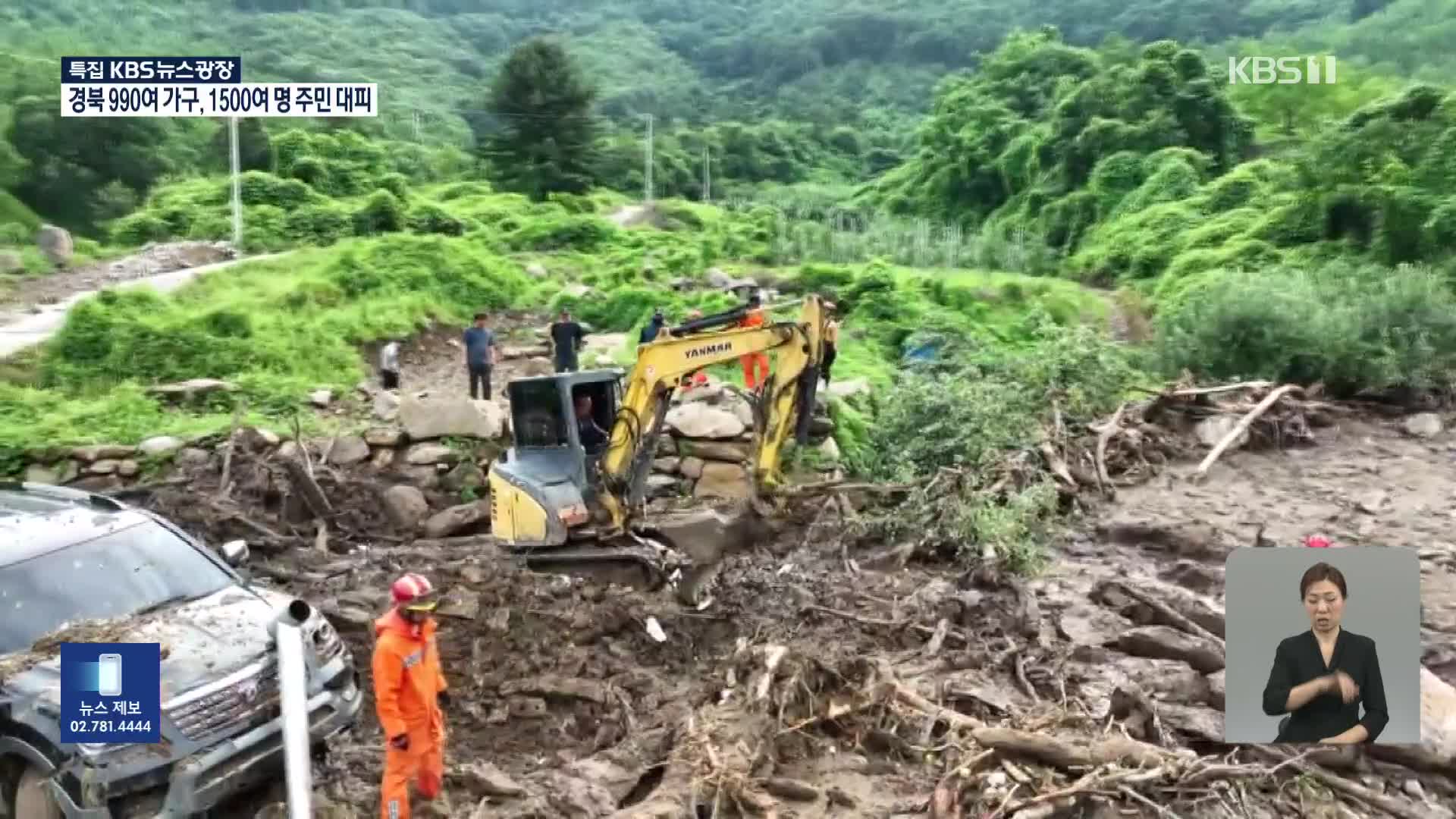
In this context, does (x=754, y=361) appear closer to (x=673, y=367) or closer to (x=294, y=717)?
(x=673, y=367)

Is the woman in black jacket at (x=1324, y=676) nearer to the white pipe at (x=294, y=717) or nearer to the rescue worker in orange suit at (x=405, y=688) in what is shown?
the rescue worker in orange suit at (x=405, y=688)

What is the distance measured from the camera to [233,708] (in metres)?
5.43

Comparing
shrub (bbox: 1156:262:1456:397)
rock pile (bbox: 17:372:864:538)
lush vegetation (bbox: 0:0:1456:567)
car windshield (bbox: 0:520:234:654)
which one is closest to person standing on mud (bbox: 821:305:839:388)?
lush vegetation (bbox: 0:0:1456:567)

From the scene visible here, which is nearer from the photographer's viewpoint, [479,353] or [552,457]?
[552,457]

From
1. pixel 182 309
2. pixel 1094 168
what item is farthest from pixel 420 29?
pixel 182 309

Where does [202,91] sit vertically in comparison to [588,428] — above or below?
above

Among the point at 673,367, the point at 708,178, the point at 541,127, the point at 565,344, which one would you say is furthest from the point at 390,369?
the point at 708,178

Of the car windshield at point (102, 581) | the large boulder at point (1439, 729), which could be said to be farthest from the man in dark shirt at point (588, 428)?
the large boulder at point (1439, 729)

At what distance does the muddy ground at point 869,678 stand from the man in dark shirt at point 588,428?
1.24m

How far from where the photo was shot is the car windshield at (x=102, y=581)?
5.78 meters

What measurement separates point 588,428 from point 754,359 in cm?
156

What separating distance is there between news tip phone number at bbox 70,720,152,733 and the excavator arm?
466 centimetres

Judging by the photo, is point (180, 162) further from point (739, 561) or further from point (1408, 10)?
point (1408, 10)

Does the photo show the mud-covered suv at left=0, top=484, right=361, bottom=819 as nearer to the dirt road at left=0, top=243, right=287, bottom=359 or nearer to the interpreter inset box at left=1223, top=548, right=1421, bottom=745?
the interpreter inset box at left=1223, top=548, right=1421, bottom=745
